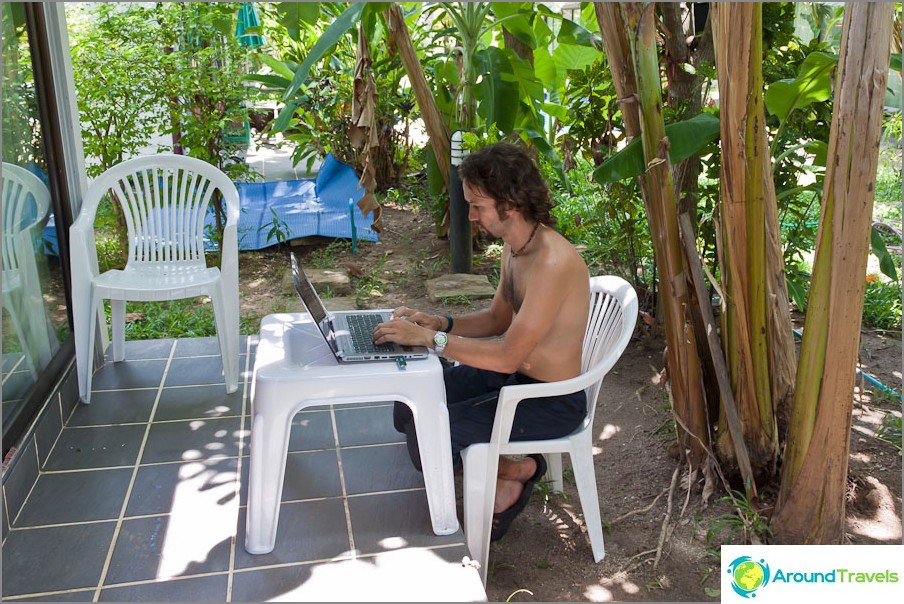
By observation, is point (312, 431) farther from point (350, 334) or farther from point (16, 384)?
point (16, 384)

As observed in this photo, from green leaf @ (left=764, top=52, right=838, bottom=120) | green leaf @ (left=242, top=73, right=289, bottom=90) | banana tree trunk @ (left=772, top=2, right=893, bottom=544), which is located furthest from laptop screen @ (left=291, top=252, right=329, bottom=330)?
green leaf @ (left=242, top=73, right=289, bottom=90)

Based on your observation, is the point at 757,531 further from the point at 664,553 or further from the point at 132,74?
the point at 132,74

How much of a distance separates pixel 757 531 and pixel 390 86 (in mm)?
6087

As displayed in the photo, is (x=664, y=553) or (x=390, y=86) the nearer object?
(x=664, y=553)

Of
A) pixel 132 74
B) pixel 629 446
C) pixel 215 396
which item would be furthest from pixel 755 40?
pixel 132 74

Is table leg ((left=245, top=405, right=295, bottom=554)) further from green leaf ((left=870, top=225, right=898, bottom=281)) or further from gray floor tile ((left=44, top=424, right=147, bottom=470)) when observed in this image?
green leaf ((left=870, top=225, right=898, bottom=281))

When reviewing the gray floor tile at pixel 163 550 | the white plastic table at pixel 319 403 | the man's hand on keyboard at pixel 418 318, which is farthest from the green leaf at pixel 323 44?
the gray floor tile at pixel 163 550

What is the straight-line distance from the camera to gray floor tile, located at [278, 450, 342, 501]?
3.12m

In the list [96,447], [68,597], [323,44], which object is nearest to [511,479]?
[68,597]

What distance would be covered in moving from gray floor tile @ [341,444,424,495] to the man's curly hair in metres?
1.06

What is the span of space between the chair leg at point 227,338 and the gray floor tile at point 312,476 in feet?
2.52

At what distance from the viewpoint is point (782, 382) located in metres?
3.16

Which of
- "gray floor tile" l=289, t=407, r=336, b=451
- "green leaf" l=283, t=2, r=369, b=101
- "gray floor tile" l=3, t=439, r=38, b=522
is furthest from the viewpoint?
"green leaf" l=283, t=2, r=369, b=101

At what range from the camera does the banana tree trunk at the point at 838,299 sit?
8.07ft
